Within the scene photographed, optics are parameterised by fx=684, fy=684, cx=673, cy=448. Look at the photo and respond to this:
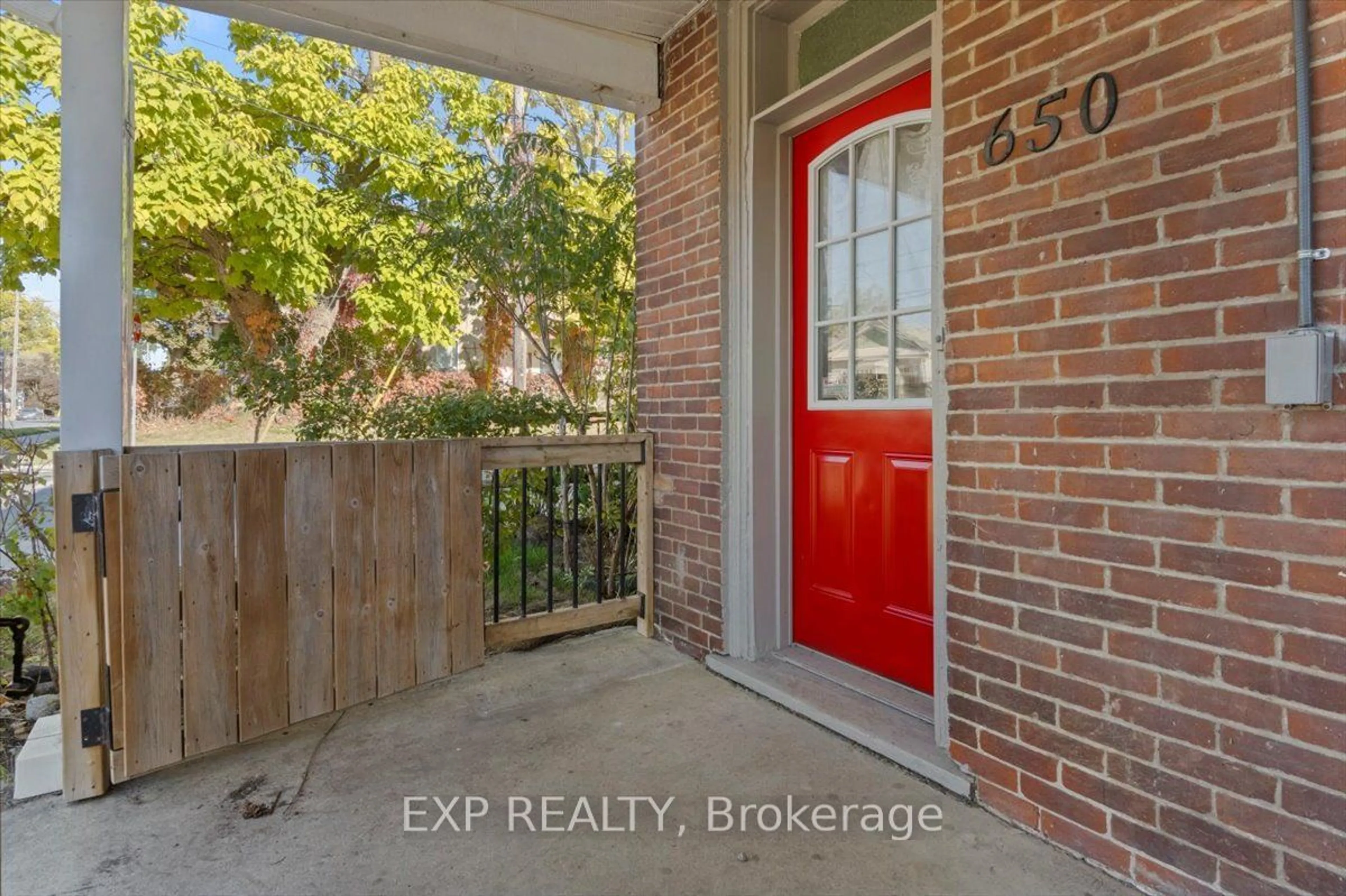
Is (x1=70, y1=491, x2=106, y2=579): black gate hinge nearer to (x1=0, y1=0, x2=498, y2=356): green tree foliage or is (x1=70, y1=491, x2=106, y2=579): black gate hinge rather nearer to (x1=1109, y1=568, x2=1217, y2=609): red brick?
(x1=0, y1=0, x2=498, y2=356): green tree foliage

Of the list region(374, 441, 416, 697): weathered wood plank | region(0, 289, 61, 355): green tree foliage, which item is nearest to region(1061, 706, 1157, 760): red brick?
region(374, 441, 416, 697): weathered wood plank

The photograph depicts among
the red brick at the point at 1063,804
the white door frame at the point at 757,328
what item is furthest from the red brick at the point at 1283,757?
the white door frame at the point at 757,328

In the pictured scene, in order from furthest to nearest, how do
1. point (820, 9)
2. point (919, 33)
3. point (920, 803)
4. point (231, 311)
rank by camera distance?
point (231, 311) → point (820, 9) → point (919, 33) → point (920, 803)

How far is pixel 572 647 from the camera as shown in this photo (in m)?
3.19

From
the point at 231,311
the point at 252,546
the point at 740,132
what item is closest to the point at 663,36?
the point at 740,132

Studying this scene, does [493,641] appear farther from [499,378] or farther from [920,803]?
[499,378]

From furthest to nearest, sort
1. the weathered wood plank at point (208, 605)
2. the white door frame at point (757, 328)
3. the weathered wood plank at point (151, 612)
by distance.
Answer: the white door frame at point (757, 328) < the weathered wood plank at point (208, 605) < the weathered wood plank at point (151, 612)

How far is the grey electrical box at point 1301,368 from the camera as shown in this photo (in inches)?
47.6

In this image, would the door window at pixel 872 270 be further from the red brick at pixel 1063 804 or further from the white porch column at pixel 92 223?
the white porch column at pixel 92 223

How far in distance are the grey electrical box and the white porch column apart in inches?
112

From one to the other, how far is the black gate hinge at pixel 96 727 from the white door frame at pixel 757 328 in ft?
6.80

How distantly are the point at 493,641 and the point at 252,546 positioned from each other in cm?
107

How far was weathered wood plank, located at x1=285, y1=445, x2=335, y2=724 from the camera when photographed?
93.0 inches

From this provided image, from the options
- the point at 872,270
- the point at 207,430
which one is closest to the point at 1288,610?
the point at 872,270
